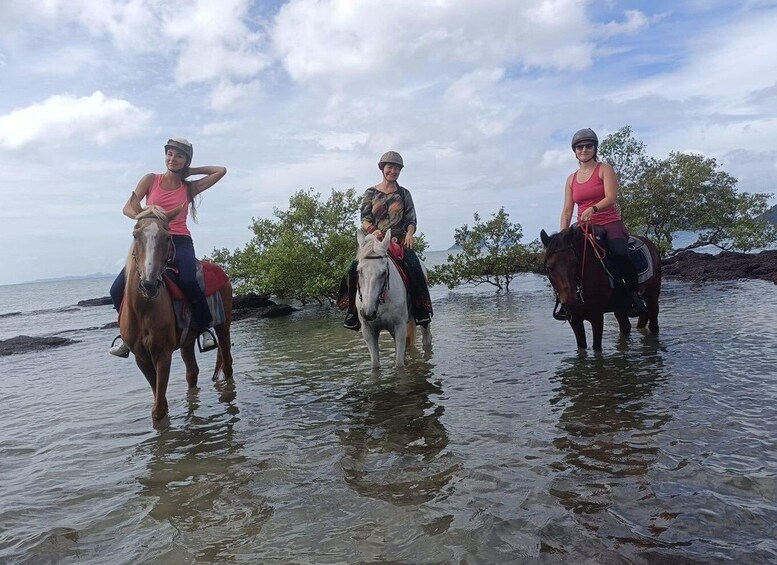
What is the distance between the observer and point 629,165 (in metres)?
27.6

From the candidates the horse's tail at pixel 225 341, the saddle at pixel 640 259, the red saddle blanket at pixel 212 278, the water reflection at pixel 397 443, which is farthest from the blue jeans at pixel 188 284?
the saddle at pixel 640 259

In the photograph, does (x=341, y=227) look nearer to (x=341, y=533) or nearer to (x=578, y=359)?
(x=578, y=359)

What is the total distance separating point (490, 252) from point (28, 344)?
1901 cm

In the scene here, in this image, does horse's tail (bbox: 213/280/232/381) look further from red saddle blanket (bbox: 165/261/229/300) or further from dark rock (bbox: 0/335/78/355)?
dark rock (bbox: 0/335/78/355)

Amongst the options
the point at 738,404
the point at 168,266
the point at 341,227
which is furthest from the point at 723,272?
the point at 168,266

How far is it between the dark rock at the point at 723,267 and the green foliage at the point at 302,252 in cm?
1482

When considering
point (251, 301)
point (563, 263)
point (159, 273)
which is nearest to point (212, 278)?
point (159, 273)

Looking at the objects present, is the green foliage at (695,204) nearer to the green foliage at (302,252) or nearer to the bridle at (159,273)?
the green foliage at (302,252)

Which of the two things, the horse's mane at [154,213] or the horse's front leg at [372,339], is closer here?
the horse's mane at [154,213]

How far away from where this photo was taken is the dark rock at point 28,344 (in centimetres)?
1543

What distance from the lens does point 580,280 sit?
25.2ft

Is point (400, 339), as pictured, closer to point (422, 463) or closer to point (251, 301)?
point (422, 463)

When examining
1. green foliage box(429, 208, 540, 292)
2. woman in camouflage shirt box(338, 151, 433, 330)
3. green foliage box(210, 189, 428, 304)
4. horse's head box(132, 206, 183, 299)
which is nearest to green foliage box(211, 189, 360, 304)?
green foliage box(210, 189, 428, 304)

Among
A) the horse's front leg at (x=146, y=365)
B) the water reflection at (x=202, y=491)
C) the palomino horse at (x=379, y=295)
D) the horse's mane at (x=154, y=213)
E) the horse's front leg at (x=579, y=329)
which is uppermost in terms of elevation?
the horse's mane at (x=154, y=213)
